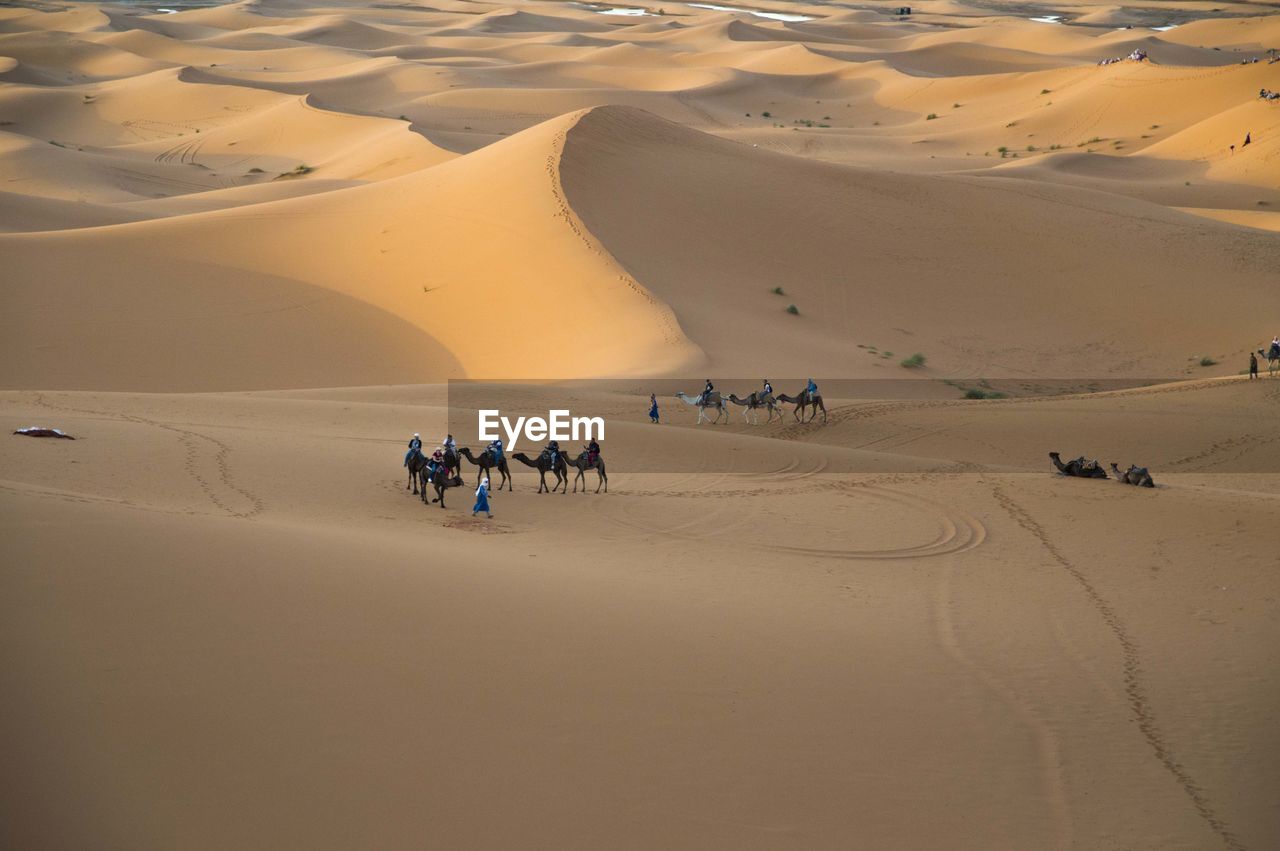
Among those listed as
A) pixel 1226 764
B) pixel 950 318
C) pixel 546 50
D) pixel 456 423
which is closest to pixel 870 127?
pixel 546 50

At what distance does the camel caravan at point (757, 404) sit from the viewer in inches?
833

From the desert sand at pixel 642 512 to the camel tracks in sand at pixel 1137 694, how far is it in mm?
42

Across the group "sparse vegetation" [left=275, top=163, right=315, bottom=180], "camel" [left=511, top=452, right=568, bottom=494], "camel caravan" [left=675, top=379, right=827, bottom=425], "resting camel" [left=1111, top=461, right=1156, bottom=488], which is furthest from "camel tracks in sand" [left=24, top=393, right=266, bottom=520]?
"sparse vegetation" [left=275, top=163, right=315, bottom=180]

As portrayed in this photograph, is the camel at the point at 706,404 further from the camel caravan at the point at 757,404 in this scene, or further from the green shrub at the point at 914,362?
the green shrub at the point at 914,362

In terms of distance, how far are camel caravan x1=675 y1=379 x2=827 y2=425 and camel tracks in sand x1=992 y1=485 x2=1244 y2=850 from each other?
23.0 ft

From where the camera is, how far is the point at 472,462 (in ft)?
48.7

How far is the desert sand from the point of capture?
653 cm

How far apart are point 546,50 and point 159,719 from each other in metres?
93.1

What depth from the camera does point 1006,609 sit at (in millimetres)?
11320

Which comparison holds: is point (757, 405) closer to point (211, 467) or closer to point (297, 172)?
point (211, 467)

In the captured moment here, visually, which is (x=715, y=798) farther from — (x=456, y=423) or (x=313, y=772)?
(x=456, y=423)

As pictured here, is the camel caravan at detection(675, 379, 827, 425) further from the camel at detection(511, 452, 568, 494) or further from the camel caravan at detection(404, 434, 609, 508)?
the camel at detection(511, 452, 568, 494)

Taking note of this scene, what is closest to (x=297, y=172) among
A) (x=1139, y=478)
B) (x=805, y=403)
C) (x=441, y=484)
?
(x=805, y=403)

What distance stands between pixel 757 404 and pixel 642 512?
23.7 feet
